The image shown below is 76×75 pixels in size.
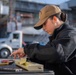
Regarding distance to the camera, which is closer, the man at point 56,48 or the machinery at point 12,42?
the man at point 56,48

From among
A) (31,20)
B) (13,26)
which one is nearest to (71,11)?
(31,20)

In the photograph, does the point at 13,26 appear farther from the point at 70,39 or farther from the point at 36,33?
the point at 70,39

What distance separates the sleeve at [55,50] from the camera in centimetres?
181

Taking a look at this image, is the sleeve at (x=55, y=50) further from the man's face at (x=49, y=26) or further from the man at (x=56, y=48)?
the man's face at (x=49, y=26)

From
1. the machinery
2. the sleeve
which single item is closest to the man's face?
the sleeve

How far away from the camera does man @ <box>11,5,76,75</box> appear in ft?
6.02

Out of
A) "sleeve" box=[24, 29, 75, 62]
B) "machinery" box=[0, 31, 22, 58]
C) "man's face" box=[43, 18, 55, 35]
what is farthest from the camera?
"machinery" box=[0, 31, 22, 58]

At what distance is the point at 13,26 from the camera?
2645cm

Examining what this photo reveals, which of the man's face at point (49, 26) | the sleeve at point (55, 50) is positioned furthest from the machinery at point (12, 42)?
the sleeve at point (55, 50)

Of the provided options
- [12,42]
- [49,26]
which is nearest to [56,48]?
[49,26]

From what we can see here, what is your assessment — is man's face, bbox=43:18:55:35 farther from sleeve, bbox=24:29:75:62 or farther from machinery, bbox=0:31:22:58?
machinery, bbox=0:31:22:58

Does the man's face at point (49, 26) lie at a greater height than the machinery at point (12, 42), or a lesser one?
greater

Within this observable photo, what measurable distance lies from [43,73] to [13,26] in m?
24.9

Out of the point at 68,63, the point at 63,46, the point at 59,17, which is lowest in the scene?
the point at 68,63
